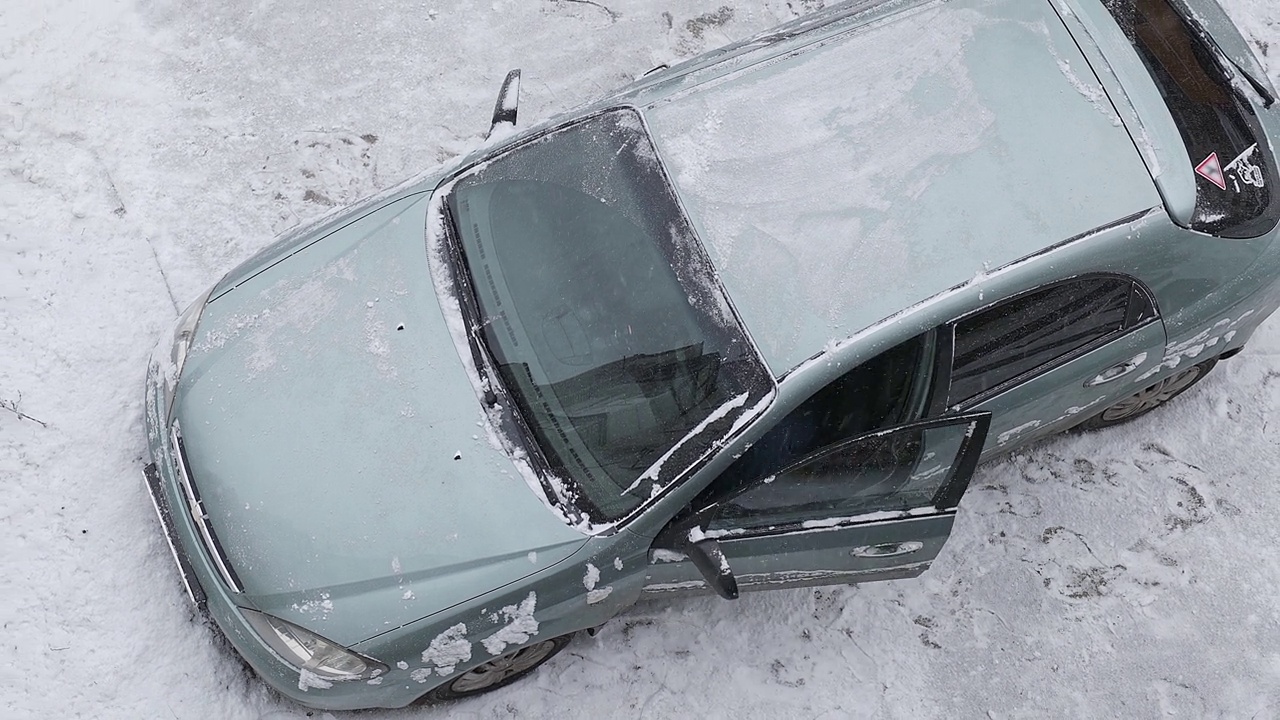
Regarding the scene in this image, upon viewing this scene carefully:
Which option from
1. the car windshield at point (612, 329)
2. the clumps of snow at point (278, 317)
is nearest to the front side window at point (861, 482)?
the car windshield at point (612, 329)

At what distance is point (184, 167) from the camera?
4590 mm

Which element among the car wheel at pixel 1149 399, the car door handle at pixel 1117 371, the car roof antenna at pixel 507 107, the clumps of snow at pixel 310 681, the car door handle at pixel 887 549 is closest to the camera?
the clumps of snow at pixel 310 681

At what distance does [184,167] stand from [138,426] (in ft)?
4.39

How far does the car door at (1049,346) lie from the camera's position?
3.20 metres

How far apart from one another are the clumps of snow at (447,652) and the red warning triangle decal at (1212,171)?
2.76 m

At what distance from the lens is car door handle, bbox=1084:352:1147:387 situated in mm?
3571

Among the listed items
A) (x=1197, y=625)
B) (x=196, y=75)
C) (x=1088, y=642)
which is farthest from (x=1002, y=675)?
(x=196, y=75)

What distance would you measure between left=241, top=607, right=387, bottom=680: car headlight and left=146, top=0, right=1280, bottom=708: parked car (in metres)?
0.01

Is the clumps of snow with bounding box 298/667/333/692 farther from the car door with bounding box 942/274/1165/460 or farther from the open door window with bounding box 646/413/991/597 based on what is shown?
the car door with bounding box 942/274/1165/460

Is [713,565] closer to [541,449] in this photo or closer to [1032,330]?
[541,449]

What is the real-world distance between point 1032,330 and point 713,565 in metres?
1.35

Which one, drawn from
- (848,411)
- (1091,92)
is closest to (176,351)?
(848,411)

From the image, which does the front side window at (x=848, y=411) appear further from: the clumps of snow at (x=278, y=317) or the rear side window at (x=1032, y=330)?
the clumps of snow at (x=278, y=317)

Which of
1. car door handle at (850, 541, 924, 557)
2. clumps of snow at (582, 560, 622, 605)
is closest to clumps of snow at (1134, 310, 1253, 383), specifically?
car door handle at (850, 541, 924, 557)
